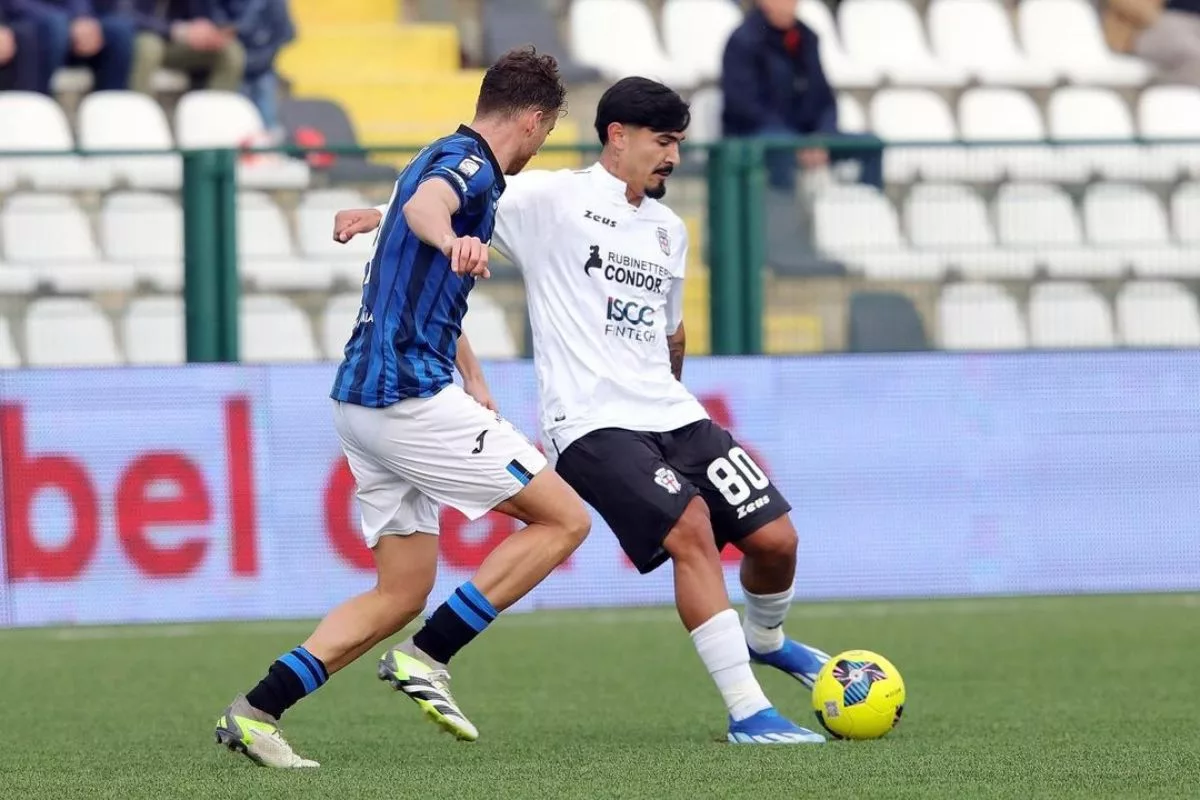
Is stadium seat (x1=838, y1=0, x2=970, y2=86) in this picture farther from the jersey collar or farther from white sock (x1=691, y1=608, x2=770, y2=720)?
the jersey collar

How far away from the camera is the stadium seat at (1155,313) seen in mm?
11906

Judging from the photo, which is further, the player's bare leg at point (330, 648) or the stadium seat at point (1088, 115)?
the stadium seat at point (1088, 115)

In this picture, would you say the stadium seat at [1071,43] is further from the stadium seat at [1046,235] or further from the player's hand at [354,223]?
the player's hand at [354,223]

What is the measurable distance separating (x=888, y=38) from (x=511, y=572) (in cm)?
1123

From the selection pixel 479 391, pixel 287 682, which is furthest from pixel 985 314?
pixel 287 682

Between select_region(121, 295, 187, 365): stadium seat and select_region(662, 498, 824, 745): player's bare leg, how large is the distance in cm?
521

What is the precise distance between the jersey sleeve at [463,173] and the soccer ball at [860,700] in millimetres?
1902

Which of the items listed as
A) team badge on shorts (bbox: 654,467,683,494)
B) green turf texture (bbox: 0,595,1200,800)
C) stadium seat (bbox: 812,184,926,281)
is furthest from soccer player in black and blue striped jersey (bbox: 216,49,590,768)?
stadium seat (bbox: 812,184,926,281)

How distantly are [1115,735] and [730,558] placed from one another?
4.70 metres

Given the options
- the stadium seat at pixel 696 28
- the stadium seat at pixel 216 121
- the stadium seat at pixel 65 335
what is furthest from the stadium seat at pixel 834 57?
the stadium seat at pixel 65 335

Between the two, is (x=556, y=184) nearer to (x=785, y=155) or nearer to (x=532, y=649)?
(x=532, y=649)

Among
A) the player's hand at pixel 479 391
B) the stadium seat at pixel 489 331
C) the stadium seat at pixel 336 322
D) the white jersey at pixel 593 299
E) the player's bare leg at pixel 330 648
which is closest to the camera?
the player's bare leg at pixel 330 648

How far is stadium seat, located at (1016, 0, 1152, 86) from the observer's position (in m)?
16.9

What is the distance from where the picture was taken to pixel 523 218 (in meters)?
7.10
